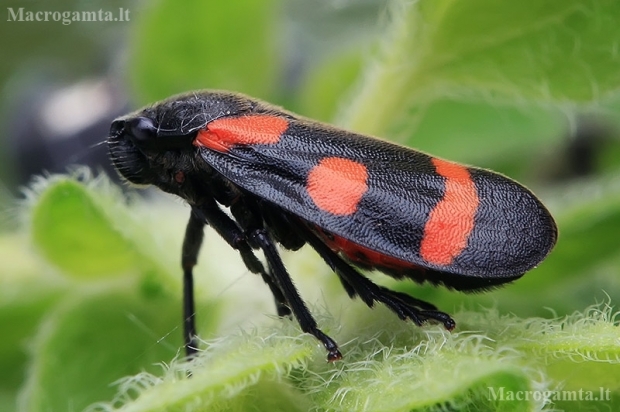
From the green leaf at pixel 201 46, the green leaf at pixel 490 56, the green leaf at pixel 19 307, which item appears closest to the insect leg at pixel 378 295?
the green leaf at pixel 490 56

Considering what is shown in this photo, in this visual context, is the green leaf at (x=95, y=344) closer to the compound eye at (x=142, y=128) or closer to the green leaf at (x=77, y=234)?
the green leaf at (x=77, y=234)

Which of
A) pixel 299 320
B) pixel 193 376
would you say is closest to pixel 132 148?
pixel 299 320

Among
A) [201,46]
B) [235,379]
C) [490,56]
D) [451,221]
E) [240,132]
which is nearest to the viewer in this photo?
[235,379]

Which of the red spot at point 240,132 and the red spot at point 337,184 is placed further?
the red spot at point 240,132

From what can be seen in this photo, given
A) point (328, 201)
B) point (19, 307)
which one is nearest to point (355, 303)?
point (328, 201)

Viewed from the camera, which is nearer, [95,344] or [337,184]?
[337,184]

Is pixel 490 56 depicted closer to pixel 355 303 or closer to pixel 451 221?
pixel 451 221

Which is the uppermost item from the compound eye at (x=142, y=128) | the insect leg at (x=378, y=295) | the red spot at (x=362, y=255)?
the compound eye at (x=142, y=128)
